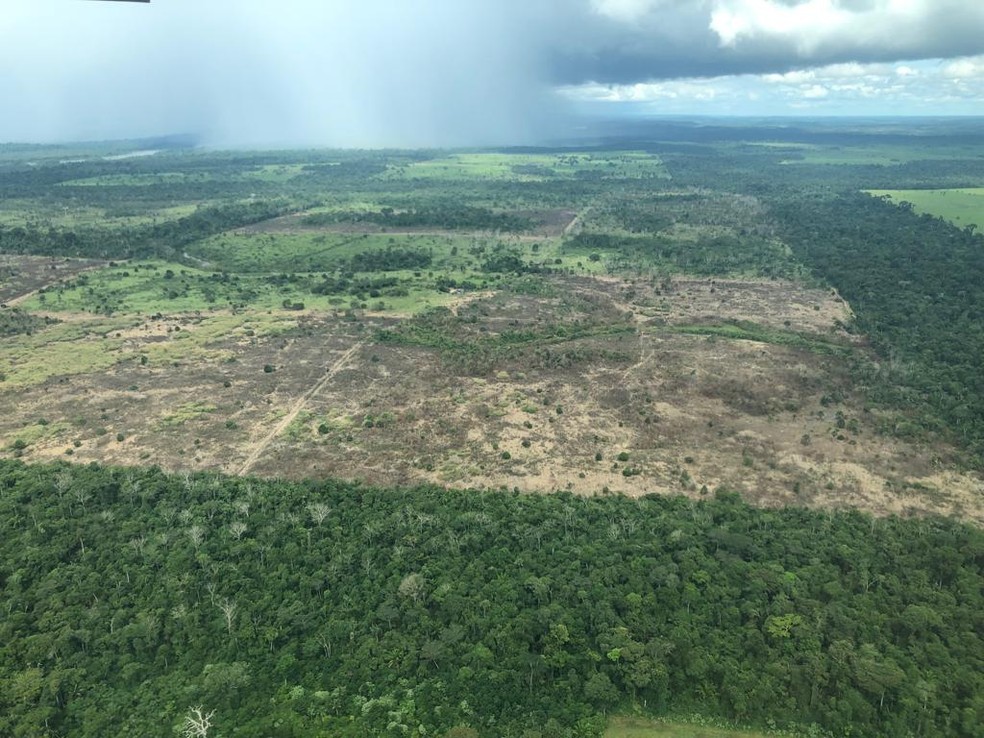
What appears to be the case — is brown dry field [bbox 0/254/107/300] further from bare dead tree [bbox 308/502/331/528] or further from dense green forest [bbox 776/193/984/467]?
dense green forest [bbox 776/193/984/467]

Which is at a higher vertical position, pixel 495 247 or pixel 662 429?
pixel 495 247

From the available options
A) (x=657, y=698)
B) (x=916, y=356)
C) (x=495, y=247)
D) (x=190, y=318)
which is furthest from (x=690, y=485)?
(x=495, y=247)

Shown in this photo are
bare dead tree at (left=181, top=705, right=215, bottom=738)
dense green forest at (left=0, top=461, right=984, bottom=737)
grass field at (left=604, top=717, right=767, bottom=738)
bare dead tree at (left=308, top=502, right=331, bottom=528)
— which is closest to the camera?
bare dead tree at (left=181, top=705, right=215, bottom=738)

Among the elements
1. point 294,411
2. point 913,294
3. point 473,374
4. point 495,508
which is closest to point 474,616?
point 495,508

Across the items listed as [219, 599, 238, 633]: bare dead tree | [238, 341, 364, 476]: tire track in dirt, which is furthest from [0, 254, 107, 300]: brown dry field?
[219, 599, 238, 633]: bare dead tree

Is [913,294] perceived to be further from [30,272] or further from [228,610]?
[30,272]

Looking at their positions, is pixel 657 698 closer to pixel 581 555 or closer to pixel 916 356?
pixel 581 555
